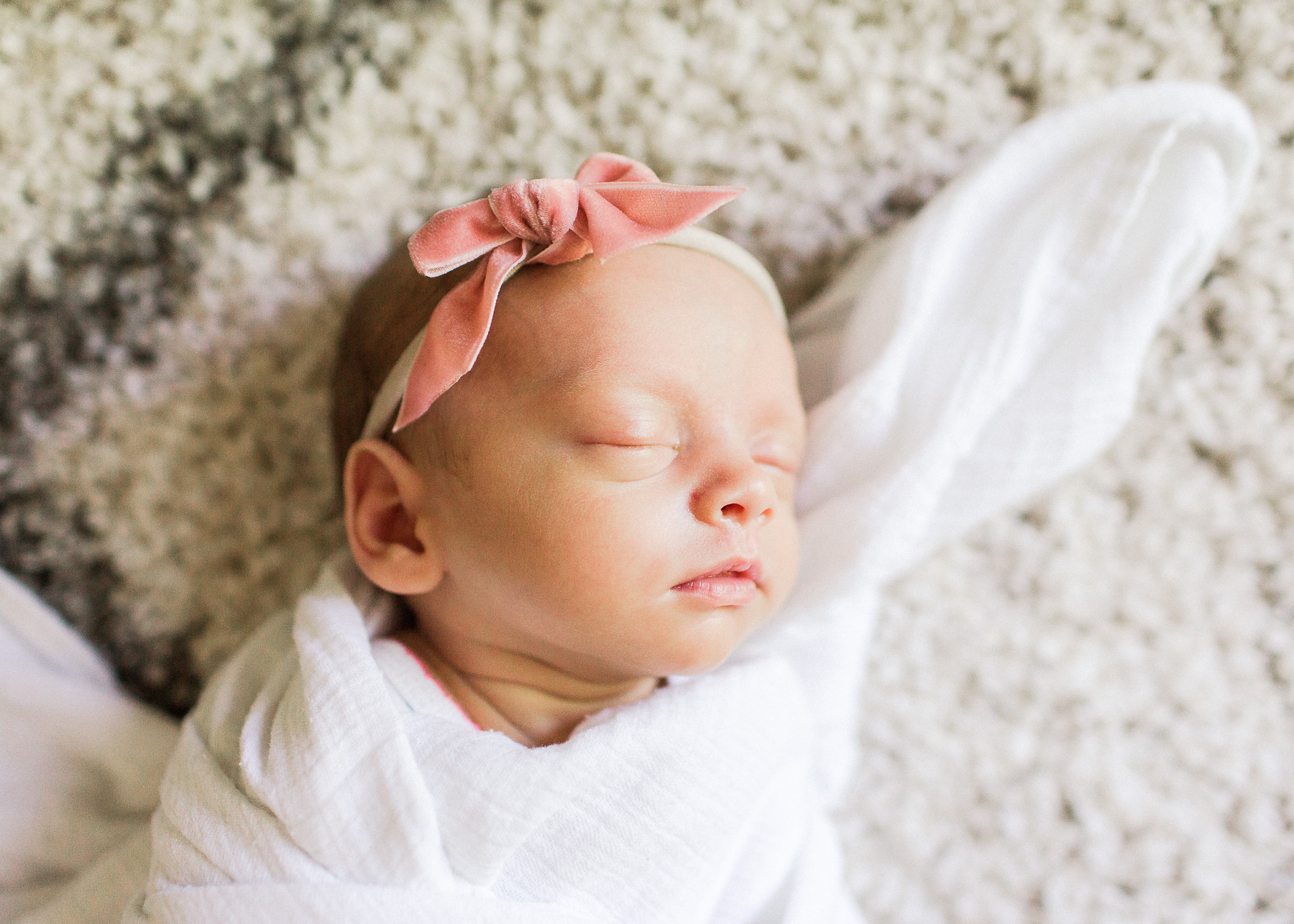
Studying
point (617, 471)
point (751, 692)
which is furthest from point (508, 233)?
point (751, 692)

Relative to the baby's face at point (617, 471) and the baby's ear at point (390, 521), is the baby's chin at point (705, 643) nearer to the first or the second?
the baby's face at point (617, 471)

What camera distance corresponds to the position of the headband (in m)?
0.72

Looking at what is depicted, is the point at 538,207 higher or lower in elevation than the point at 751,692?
higher

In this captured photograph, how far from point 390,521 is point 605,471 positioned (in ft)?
0.85

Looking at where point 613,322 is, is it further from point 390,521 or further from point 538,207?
point 390,521

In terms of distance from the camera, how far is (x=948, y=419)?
934 millimetres

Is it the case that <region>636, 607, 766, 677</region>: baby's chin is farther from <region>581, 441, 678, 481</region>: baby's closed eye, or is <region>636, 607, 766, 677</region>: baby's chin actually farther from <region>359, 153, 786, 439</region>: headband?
<region>359, 153, 786, 439</region>: headband

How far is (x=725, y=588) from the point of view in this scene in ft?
2.57

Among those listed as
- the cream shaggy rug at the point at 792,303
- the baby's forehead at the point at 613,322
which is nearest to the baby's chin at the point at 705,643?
the baby's forehead at the point at 613,322

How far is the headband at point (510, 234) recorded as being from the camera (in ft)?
2.36

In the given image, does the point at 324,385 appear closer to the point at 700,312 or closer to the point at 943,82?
the point at 700,312

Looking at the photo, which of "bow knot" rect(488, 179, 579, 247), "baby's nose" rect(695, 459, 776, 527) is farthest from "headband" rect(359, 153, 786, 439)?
"baby's nose" rect(695, 459, 776, 527)

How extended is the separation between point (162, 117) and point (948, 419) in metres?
0.88

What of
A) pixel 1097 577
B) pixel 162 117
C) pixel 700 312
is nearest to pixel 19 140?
pixel 162 117
